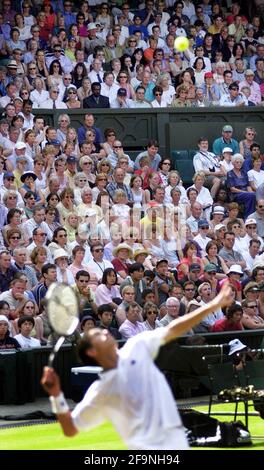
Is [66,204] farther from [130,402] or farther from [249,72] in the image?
[130,402]

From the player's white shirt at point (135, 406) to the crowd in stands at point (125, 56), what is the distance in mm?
13718

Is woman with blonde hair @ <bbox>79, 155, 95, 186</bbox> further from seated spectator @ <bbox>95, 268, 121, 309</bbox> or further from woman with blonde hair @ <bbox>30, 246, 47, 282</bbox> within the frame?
seated spectator @ <bbox>95, 268, 121, 309</bbox>

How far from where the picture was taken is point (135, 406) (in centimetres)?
703

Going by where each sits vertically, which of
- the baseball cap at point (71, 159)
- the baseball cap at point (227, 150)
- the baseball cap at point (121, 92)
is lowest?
the baseball cap at point (71, 159)

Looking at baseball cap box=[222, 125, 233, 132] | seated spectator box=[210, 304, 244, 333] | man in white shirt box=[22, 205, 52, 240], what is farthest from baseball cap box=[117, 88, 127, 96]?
seated spectator box=[210, 304, 244, 333]

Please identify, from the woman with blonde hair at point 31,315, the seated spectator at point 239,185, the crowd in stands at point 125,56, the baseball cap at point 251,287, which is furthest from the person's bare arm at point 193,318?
the seated spectator at point 239,185

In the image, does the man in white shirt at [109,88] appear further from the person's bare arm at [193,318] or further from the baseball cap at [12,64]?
the person's bare arm at [193,318]

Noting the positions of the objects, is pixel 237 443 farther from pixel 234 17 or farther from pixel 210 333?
pixel 234 17

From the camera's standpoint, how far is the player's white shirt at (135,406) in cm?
701

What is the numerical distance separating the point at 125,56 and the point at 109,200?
16.0 ft

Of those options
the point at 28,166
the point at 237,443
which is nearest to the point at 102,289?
the point at 28,166

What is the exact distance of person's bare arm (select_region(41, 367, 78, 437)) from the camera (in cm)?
668

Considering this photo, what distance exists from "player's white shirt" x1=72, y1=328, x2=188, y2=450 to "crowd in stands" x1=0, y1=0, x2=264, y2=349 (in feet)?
22.1

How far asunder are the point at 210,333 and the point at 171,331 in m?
9.48
